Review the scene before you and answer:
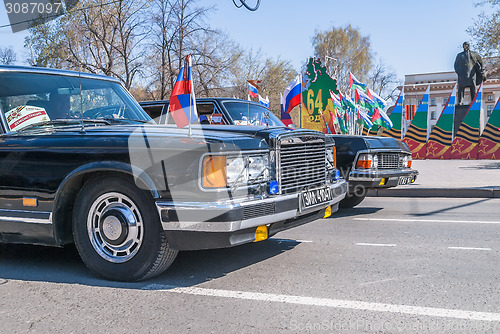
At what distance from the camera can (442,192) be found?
394 inches

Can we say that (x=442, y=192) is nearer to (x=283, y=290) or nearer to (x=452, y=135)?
(x=283, y=290)

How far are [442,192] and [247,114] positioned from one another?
4.79 m

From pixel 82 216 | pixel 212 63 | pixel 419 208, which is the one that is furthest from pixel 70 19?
pixel 82 216

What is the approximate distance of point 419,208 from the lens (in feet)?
27.0

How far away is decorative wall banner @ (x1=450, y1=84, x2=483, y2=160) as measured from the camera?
69.3 feet

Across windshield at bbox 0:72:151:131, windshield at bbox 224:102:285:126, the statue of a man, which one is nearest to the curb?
windshield at bbox 224:102:285:126

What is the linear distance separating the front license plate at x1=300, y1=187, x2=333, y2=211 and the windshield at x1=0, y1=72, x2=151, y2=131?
1.99 meters

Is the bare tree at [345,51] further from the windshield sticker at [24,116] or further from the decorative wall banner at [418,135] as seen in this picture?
the windshield sticker at [24,116]

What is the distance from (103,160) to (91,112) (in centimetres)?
120

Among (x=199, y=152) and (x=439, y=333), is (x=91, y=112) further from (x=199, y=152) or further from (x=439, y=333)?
(x=439, y=333)

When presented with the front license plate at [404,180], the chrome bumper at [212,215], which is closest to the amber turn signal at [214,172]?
the chrome bumper at [212,215]

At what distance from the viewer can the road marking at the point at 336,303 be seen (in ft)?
10.1

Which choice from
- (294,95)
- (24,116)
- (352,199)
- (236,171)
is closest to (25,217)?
(24,116)

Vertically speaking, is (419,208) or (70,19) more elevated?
(70,19)
